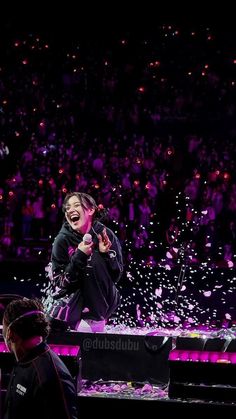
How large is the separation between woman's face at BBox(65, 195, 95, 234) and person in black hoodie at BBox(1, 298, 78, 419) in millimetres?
2806

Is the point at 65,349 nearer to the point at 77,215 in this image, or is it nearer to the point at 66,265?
the point at 66,265

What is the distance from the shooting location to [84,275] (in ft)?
19.9

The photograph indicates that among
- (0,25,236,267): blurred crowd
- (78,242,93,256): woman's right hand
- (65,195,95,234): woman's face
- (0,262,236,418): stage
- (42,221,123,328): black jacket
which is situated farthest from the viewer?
(0,25,236,267): blurred crowd

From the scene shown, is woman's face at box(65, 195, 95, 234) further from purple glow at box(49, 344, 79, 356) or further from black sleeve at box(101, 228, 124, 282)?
purple glow at box(49, 344, 79, 356)

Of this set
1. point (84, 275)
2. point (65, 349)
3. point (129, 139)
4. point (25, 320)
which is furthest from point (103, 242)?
point (129, 139)

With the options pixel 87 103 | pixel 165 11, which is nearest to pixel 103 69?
pixel 87 103

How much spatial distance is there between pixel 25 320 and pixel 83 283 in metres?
2.76

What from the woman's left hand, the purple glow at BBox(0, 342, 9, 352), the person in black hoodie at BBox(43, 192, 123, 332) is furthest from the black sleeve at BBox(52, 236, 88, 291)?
the purple glow at BBox(0, 342, 9, 352)

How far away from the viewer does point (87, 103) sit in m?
20.5

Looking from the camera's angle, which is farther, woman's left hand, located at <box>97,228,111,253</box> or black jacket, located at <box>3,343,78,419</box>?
woman's left hand, located at <box>97,228,111,253</box>

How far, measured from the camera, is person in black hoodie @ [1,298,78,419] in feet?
10.6

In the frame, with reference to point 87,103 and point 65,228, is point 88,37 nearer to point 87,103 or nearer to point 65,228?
point 87,103

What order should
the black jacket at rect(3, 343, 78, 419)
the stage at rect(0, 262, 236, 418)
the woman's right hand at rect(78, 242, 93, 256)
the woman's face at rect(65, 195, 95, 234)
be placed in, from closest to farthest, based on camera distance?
the black jacket at rect(3, 343, 78, 419) → the stage at rect(0, 262, 236, 418) → the woman's right hand at rect(78, 242, 93, 256) → the woman's face at rect(65, 195, 95, 234)

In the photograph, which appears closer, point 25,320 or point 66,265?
point 25,320
